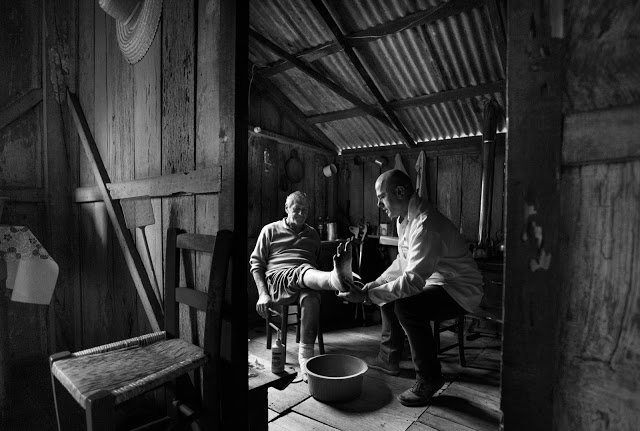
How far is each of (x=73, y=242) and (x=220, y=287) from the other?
2.45 meters

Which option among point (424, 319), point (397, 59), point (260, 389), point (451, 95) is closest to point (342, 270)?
point (424, 319)

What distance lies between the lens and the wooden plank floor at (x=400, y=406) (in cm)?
249

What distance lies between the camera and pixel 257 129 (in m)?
5.20

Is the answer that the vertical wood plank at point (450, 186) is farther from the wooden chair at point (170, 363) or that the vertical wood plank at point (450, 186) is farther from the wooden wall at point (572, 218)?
the wooden wall at point (572, 218)

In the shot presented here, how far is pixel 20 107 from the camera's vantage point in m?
3.17

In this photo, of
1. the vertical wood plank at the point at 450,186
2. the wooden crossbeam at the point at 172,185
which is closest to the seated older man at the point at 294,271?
the wooden crossbeam at the point at 172,185

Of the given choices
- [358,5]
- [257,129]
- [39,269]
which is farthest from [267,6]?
[39,269]

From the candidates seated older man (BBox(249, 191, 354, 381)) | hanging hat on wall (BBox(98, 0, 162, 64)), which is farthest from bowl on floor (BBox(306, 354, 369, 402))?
hanging hat on wall (BBox(98, 0, 162, 64))

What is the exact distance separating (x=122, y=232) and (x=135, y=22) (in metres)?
1.39

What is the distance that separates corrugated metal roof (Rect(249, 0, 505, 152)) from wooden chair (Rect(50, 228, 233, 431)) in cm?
337

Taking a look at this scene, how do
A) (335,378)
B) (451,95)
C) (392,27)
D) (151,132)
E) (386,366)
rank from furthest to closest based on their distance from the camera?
1. (451,95)
2. (392,27)
3. (386,366)
4. (335,378)
5. (151,132)

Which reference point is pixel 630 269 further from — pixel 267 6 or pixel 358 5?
pixel 267 6

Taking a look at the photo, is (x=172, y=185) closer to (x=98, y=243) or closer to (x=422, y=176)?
(x=98, y=243)

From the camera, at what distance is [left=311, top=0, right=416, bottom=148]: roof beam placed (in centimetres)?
402
